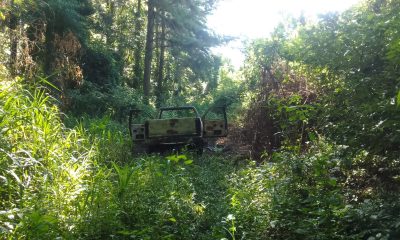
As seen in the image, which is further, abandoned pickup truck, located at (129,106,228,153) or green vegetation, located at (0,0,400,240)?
abandoned pickup truck, located at (129,106,228,153)

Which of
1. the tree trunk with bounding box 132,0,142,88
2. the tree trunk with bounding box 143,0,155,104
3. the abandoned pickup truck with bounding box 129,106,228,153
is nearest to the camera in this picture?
the abandoned pickup truck with bounding box 129,106,228,153

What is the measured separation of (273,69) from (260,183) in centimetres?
550

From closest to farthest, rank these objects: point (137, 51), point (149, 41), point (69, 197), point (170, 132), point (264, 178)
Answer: point (69, 197) → point (264, 178) → point (170, 132) → point (149, 41) → point (137, 51)

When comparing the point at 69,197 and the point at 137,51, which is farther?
the point at 137,51

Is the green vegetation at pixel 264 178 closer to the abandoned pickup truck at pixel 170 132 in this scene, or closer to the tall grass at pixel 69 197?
the tall grass at pixel 69 197

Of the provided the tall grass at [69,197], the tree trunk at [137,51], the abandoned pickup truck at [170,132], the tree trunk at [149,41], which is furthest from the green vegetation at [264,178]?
the tree trunk at [137,51]

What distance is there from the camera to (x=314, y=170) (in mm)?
5242

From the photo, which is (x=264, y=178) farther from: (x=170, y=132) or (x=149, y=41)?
(x=149, y=41)

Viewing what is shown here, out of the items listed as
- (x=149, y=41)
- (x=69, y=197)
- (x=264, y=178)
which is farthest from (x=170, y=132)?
(x=149, y=41)

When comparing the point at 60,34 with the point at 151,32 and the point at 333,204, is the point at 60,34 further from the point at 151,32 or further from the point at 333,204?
the point at 333,204

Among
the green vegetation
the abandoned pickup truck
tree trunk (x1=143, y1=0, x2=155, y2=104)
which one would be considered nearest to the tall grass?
the green vegetation

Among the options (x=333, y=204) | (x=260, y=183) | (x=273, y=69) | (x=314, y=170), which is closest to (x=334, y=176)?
(x=314, y=170)

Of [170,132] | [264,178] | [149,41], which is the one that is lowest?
[264,178]

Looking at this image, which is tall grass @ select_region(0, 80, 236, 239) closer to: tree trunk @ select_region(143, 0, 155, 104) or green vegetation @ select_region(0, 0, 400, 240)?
green vegetation @ select_region(0, 0, 400, 240)
